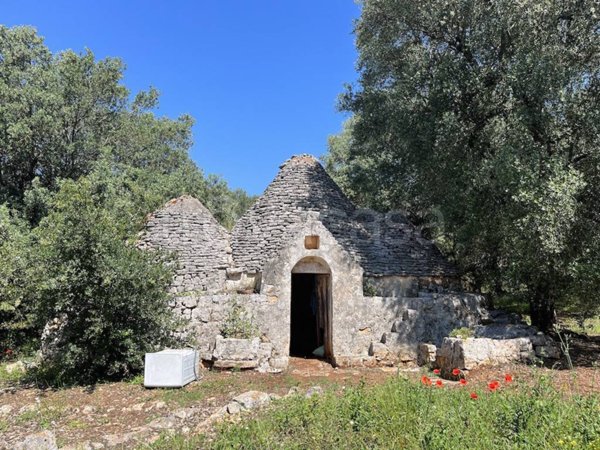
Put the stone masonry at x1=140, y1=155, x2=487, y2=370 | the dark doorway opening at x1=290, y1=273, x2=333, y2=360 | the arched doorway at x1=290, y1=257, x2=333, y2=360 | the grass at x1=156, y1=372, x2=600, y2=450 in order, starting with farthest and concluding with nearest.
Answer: the dark doorway opening at x1=290, y1=273, x2=333, y2=360 < the arched doorway at x1=290, y1=257, x2=333, y2=360 < the stone masonry at x1=140, y1=155, x2=487, y2=370 < the grass at x1=156, y1=372, x2=600, y2=450

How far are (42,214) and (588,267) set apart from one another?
17.0 m

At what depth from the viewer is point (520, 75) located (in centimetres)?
1002

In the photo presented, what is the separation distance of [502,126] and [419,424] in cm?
892

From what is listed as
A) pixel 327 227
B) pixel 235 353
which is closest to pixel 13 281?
pixel 235 353

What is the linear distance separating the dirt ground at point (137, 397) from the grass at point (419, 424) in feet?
4.29

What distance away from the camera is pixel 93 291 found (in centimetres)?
875

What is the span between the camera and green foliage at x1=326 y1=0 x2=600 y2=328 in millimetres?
9516

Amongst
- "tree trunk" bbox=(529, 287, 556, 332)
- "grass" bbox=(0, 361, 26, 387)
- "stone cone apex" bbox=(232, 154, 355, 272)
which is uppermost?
"stone cone apex" bbox=(232, 154, 355, 272)

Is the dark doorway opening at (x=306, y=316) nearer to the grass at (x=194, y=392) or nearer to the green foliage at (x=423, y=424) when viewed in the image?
the grass at (x=194, y=392)

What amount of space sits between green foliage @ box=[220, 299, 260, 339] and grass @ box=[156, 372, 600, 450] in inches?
196

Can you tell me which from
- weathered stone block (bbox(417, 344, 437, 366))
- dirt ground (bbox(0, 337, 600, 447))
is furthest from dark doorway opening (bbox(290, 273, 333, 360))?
dirt ground (bbox(0, 337, 600, 447))

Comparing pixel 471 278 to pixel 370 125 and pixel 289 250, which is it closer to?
pixel 370 125

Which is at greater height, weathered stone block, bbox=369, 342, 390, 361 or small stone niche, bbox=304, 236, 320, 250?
small stone niche, bbox=304, 236, 320, 250

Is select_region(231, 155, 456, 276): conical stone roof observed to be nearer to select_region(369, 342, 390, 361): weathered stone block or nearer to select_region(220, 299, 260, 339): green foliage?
select_region(220, 299, 260, 339): green foliage
